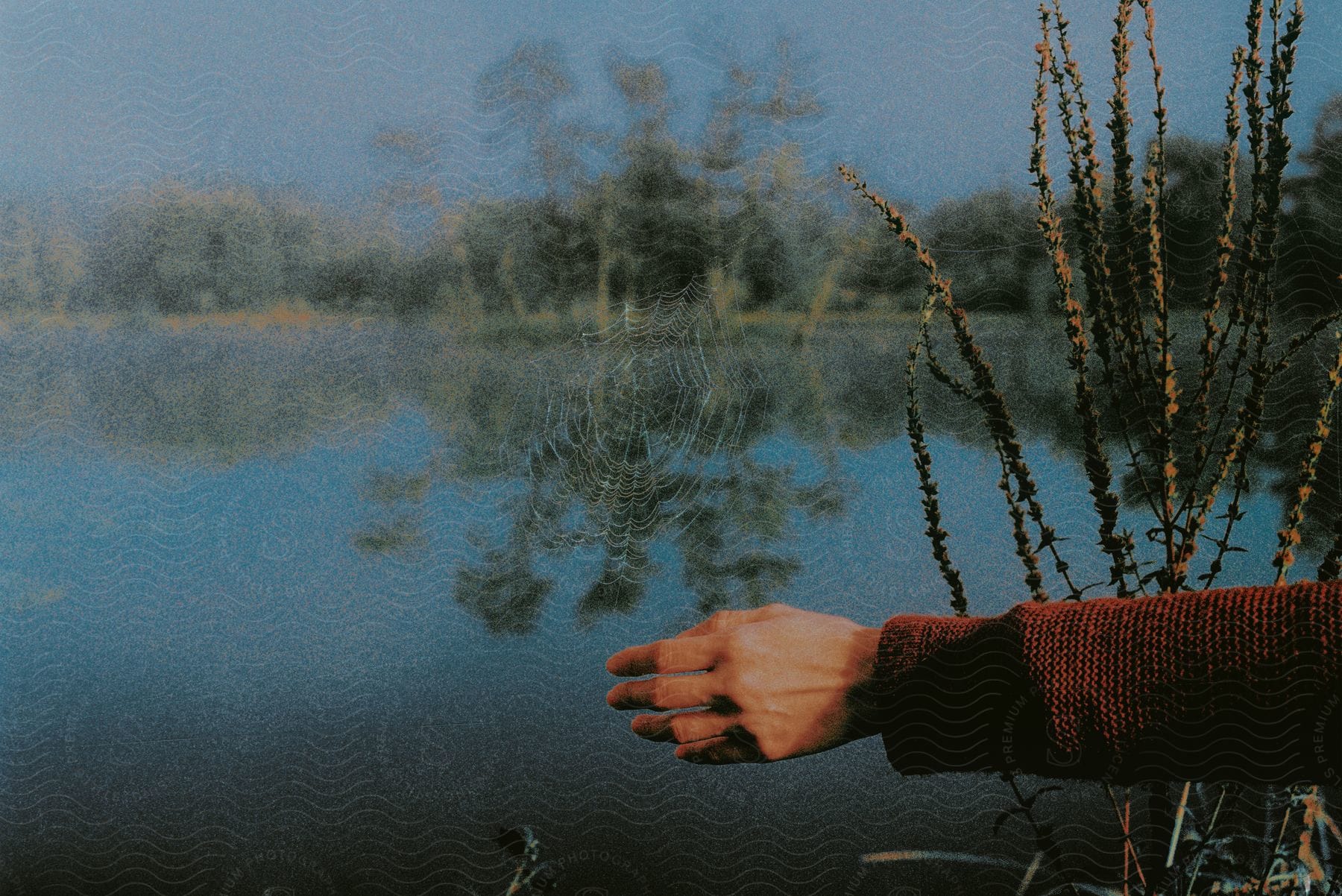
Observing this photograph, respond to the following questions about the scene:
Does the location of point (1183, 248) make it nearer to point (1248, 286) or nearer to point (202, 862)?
point (1248, 286)

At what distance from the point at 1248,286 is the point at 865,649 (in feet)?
1.62

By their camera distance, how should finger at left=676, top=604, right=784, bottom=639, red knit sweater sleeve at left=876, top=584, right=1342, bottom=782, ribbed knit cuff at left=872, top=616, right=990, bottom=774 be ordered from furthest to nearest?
finger at left=676, top=604, right=784, bottom=639 < ribbed knit cuff at left=872, top=616, right=990, bottom=774 < red knit sweater sleeve at left=876, top=584, right=1342, bottom=782

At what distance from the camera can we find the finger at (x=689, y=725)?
0.86 meters

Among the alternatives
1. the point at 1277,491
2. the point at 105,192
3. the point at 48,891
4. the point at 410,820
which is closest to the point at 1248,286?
the point at 1277,491

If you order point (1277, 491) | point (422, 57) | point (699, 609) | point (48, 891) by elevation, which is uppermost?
point (422, 57)

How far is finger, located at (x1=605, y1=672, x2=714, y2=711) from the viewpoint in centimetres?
86

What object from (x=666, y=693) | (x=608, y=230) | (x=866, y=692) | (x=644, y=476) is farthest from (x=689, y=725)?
(x=608, y=230)

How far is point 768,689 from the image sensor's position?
0.83 metres

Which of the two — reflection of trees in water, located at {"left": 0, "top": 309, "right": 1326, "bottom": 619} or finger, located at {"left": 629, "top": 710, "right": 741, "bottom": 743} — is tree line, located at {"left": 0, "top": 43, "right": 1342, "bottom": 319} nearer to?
reflection of trees in water, located at {"left": 0, "top": 309, "right": 1326, "bottom": 619}

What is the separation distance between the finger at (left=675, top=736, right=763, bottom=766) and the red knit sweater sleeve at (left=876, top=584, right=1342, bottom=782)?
141mm

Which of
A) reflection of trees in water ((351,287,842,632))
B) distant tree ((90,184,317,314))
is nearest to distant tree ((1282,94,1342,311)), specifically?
reflection of trees in water ((351,287,842,632))

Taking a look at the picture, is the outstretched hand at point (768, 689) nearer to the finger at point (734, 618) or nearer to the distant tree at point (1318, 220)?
the finger at point (734, 618)

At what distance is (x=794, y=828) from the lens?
1272 millimetres
